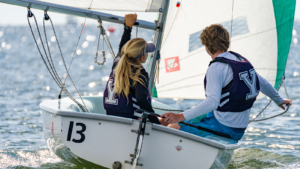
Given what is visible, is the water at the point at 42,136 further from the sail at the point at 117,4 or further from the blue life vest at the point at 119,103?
the blue life vest at the point at 119,103

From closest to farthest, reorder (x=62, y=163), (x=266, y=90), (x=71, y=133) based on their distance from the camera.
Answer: (x=71, y=133), (x=266, y=90), (x=62, y=163)

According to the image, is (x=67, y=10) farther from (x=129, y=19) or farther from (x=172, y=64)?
(x=172, y=64)

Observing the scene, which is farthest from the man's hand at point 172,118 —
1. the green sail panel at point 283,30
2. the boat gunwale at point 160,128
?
the green sail panel at point 283,30

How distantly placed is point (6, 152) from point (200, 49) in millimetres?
2251

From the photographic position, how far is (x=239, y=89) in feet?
8.32

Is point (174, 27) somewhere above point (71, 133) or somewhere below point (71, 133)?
above

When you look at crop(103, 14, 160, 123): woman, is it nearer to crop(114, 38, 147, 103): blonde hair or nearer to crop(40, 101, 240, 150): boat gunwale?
crop(114, 38, 147, 103): blonde hair

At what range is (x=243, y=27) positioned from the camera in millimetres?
3729

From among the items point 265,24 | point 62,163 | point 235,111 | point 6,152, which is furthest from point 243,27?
point 6,152

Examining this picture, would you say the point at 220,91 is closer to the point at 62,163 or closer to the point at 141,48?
the point at 141,48

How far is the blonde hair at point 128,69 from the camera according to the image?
2.59 m

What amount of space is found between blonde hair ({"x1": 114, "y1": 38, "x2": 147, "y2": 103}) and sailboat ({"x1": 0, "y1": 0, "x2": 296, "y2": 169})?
234mm

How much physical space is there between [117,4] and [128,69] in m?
0.92

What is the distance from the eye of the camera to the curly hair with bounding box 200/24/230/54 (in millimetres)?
2518
